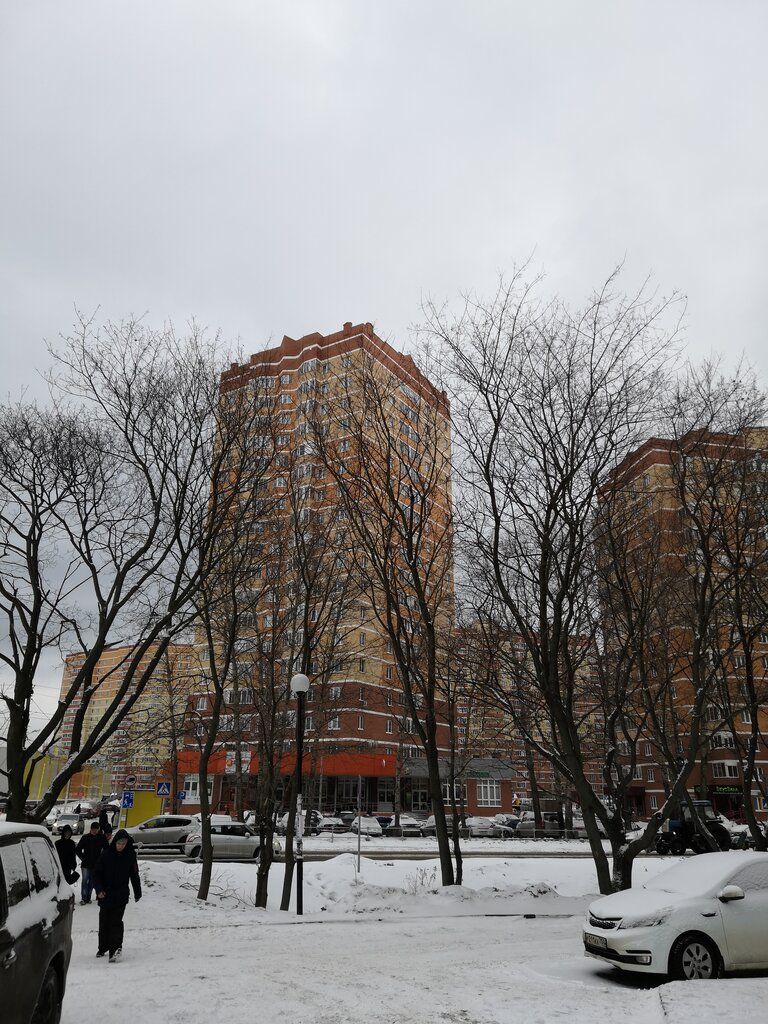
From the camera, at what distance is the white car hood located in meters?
8.63

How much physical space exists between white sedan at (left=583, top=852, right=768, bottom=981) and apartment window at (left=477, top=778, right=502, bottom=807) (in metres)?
67.3

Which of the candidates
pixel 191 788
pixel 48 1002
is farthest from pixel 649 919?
pixel 191 788

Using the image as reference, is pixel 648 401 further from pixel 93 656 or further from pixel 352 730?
pixel 352 730

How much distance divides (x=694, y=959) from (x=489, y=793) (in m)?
68.8

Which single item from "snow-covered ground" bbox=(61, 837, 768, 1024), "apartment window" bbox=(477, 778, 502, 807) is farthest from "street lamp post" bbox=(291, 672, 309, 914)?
"apartment window" bbox=(477, 778, 502, 807)

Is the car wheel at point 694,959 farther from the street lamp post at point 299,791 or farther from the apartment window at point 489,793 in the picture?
the apartment window at point 489,793

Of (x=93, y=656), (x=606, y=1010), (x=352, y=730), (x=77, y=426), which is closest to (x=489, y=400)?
(x=77, y=426)

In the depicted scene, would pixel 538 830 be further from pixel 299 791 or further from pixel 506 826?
pixel 299 791

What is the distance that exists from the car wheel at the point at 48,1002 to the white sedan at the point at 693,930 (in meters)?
6.03

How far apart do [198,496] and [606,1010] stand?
12868 mm

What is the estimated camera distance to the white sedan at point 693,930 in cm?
824

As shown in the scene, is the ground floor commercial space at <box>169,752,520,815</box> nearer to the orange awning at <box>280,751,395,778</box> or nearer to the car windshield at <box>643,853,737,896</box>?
the orange awning at <box>280,751,395,778</box>

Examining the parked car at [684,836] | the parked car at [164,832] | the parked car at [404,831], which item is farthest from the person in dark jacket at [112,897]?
the parked car at [404,831]

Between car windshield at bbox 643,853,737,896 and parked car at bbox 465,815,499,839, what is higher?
car windshield at bbox 643,853,737,896
